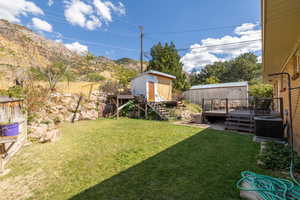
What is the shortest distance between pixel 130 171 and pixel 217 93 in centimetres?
1481

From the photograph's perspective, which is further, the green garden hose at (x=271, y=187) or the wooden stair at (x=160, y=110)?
Result: the wooden stair at (x=160, y=110)

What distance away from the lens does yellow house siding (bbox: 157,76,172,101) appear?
1125cm

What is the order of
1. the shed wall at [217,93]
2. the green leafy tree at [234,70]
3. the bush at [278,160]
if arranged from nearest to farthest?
the bush at [278,160] → the shed wall at [217,93] → the green leafy tree at [234,70]

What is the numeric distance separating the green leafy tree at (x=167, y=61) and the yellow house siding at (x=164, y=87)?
4485 millimetres

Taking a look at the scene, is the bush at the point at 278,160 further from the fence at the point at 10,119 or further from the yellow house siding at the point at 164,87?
Answer: the yellow house siding at the point at 164,87

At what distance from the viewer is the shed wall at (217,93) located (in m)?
13.6

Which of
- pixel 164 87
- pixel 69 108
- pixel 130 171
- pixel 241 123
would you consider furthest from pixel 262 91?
pixel 69 108

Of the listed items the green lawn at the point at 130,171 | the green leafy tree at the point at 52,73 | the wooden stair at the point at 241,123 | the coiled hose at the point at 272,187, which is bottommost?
the green lawn at the point at 130,171

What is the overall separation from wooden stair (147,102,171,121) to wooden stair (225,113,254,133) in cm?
370

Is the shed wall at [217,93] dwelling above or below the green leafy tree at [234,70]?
below

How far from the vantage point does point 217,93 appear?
14664 millimetres

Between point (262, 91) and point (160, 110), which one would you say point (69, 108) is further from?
point (262, 91)

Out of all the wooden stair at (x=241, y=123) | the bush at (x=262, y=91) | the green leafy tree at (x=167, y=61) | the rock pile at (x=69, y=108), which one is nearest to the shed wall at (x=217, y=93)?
the green leafy tree at (x=167, y=61)

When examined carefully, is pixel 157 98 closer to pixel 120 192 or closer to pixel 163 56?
pixel 163 56
